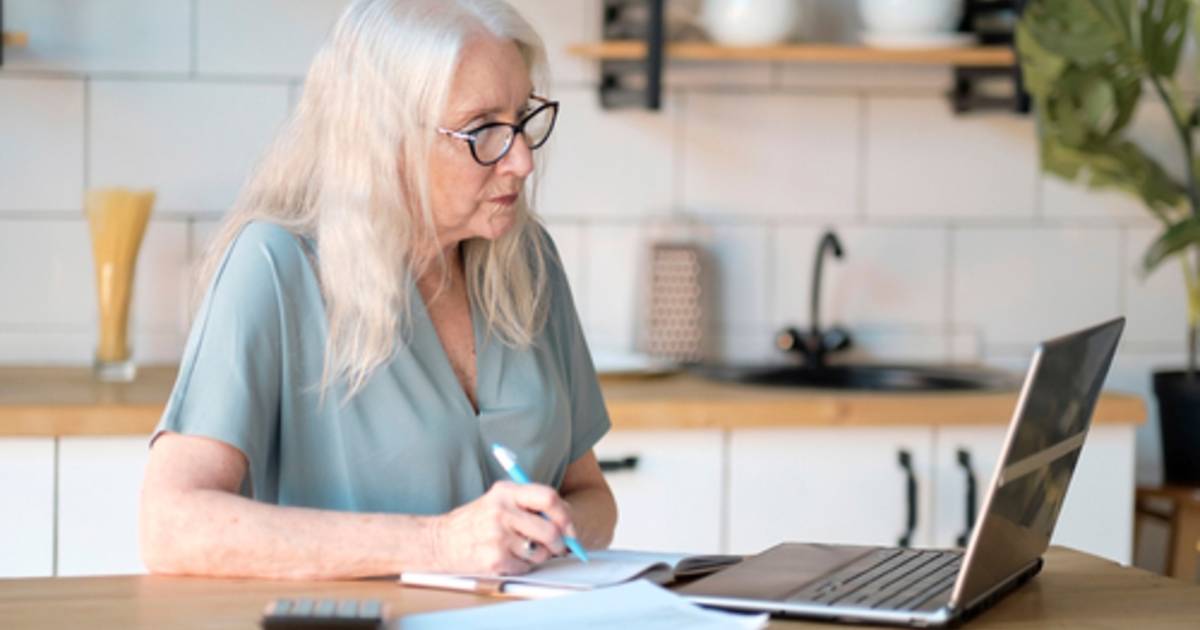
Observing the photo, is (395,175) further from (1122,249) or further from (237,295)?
(1122,249)

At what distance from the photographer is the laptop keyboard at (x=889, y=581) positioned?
149cm

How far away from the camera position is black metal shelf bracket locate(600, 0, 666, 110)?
3.14 metres

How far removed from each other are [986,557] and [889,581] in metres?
0.12

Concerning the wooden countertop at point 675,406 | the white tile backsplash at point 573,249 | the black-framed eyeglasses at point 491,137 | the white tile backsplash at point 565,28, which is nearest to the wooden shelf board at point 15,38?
the wooden countertop at point 675,406

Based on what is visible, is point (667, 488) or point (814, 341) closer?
point (667, 488)

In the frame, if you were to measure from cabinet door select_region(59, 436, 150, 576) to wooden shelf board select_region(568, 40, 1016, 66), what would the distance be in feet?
3.77

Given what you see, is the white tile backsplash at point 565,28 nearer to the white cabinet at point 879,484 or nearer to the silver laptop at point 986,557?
the white cabinet at point 879,484

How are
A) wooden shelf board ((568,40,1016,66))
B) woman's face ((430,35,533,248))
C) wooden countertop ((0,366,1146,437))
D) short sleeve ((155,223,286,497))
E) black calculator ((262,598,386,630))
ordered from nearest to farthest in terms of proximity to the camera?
black calculator ((262,598,386,630)) < short sleeve ((155,223,286,497)) < woman's face ((430,35,533,248)) < wooden countertop ((0,366,1146,437)) < wooden shelf board ((568,40,1016,66))

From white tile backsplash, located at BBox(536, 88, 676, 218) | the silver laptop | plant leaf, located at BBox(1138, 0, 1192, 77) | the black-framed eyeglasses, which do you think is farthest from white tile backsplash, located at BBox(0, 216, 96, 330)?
plant leaf, located at BBox(1138, 0, 1192, 77)

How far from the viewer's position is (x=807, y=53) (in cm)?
321

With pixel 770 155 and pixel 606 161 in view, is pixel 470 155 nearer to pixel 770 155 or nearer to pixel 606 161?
pixel 606 161

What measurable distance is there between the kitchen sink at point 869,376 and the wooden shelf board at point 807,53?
61 centimetres

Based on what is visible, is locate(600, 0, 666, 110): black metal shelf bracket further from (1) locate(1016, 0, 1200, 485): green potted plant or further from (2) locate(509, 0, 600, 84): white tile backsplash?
(1) locate(1016, 0, 1200, 485): green potted plant

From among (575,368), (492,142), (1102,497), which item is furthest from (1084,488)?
(492,142)
